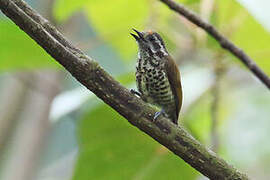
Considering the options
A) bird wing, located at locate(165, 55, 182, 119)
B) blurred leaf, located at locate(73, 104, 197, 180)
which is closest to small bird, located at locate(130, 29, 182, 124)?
bird wing, located at locate(165, 55, 182, 119)

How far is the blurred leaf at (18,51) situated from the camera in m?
2.20

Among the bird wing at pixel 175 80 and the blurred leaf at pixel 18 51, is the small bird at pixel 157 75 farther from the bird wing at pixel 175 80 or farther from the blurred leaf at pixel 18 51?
the blurred leaf at pixel 18 51

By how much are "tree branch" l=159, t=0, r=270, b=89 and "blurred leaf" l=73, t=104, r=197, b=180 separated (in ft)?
1.52

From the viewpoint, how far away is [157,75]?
8.64ft

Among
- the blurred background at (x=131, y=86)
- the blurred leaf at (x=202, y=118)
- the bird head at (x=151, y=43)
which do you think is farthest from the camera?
the blurred leaf at (x=202, y=118)

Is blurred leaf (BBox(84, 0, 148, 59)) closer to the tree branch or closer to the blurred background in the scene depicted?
the blurred background

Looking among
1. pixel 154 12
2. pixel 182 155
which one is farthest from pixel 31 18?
pixel 154 12

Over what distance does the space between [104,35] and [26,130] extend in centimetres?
58

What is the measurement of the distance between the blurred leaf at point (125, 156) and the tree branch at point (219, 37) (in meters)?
0.46

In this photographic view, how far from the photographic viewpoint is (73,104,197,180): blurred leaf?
8.02ft

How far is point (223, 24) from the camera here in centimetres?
259

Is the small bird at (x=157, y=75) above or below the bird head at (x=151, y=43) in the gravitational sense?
below

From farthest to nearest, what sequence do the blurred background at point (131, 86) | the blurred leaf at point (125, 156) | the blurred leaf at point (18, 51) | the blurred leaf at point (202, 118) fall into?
the blurred leaf at point (202, 118) → the blurred leaf at point (125, 156) → the blurred background at point (131, 86) → the blurred leaf at point (18, 51)

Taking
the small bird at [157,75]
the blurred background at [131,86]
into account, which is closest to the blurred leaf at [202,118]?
the blurred background at [131,86]
